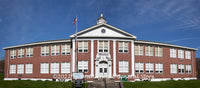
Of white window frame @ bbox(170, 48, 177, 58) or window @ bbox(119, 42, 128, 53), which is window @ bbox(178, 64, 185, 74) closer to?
white window frame @ bbox(170, 48, 177, 58)

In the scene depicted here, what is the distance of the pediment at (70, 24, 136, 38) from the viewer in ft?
99.3

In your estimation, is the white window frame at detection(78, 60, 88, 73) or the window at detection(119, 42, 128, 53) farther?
the window at detection(119, 42, 128, 53)

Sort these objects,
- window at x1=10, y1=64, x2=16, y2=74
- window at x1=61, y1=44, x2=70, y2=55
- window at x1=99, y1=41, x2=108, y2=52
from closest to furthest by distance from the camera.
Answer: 1. window at x1=99, y1=41, x2=108, y2=52
2. window at x1=61, y1=44, x2=70, y2=55
3. window at x1=10, y1=64, x2=16, y2=74

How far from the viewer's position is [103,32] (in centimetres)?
3050

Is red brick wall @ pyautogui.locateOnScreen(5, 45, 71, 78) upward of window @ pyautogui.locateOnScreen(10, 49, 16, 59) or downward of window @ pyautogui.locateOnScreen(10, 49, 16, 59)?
downward

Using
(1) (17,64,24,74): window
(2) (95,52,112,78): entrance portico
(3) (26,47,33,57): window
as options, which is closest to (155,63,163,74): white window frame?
(2) (95,52,112,78): entrance portico

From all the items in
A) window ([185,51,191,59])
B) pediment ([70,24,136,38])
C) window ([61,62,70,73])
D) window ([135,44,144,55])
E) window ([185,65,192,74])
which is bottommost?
window ([185,65,192,74])

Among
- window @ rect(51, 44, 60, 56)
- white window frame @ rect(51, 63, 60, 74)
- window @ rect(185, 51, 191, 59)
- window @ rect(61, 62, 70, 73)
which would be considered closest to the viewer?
window @ rect(61, 62, 70, 73)

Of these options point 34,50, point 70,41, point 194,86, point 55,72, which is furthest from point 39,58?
point 194,86

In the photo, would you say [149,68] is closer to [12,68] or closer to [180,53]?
[180,53]

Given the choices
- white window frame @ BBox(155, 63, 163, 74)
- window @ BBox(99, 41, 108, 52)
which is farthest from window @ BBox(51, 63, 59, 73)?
white window frame @ BBox(155, 63, 163, 74)

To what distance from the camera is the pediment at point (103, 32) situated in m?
30.3

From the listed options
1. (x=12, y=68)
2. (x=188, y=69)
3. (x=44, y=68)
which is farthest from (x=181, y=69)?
(x=12, y=68)

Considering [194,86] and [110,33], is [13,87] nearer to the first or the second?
[110,33]
